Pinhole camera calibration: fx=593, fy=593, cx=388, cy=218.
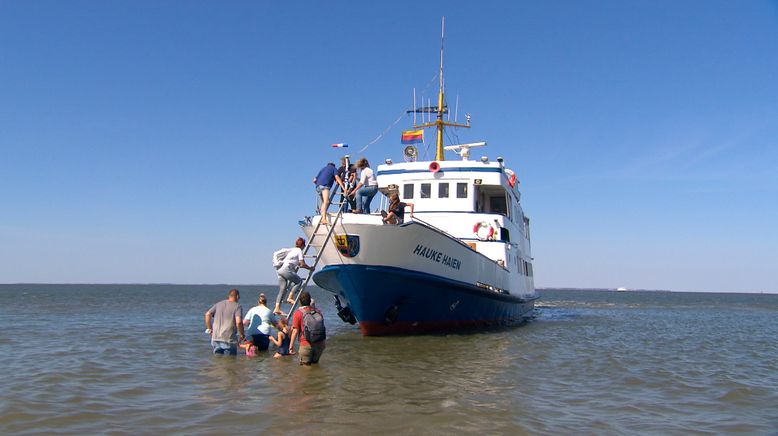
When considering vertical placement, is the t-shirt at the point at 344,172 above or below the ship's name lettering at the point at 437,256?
above

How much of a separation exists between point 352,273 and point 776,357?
34.1 feet

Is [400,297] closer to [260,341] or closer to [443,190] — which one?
[260,341]

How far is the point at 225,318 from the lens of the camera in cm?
1079

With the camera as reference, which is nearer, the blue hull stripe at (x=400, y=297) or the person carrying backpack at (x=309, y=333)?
the person carrying backpack at (x=309, y=333)

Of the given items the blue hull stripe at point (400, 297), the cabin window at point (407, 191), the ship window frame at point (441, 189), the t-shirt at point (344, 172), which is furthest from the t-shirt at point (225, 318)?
the ship window frame at point (441, 189)

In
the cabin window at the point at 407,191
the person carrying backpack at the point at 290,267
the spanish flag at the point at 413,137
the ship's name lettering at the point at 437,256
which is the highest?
the spanish flag at the point at 413,137

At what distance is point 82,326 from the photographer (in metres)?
19.6

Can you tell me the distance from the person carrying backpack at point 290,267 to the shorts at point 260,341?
0.97m

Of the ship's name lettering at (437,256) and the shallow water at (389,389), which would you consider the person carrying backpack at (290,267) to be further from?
the ship's name lettering at (437,256)

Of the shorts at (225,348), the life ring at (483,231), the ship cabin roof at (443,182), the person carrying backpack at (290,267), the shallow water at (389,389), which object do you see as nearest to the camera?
the shallow water at (389,389)

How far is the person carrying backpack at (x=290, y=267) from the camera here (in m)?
12.4

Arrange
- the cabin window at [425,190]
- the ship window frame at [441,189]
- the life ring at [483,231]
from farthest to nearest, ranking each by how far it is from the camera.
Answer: the cabin window at [425,190] < the ship window frame at [441,189] < the life ring at [483,231]

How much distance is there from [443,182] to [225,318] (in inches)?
396

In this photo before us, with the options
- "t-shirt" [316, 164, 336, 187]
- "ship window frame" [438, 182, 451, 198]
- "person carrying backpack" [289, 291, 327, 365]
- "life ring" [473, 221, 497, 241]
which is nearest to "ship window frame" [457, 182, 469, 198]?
"ship window frame" [438, 182, 451, 198]
